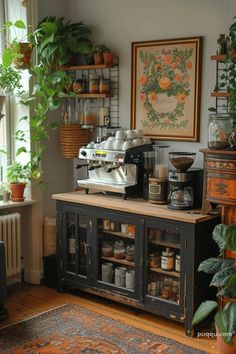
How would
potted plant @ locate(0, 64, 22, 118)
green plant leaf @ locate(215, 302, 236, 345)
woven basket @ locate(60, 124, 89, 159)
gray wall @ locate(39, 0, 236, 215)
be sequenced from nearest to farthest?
green plant leaf @ locate(215, 302, 236, 345) < gray wall @ locate(39, 0, 236, 215) < potted plant @ locate(0, 64, 22, 118) < woven basket @ locate(60, 124, 89, 159)

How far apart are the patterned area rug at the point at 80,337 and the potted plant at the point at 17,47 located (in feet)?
6.45

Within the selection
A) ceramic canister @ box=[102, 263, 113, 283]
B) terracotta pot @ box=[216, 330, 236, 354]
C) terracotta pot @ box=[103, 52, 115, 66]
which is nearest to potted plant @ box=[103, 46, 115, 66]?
terracotta pot @ box=[103, 52, 115, 66]

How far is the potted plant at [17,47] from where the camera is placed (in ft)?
12.7

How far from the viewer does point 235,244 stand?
2.79 meters

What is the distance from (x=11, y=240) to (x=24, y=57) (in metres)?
1.49

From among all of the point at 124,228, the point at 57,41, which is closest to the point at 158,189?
the point at 124,228

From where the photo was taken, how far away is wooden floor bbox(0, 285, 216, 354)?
332 cm

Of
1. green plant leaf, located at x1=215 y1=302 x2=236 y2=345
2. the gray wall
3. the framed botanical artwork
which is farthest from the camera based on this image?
the framed botanical artwork

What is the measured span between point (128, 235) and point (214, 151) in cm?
95

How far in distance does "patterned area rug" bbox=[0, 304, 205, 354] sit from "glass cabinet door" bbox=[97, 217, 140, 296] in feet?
0.89

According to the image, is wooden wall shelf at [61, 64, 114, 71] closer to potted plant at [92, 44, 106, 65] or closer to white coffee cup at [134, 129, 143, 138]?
potted plant at [92, 44, 106, 65]

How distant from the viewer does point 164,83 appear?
387 centimetres

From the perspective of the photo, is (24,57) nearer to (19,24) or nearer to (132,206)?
(19,24)

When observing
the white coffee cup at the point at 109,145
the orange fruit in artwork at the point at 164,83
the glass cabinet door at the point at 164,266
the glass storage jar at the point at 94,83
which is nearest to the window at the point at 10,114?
the glass storage jar at the point at 94,83
